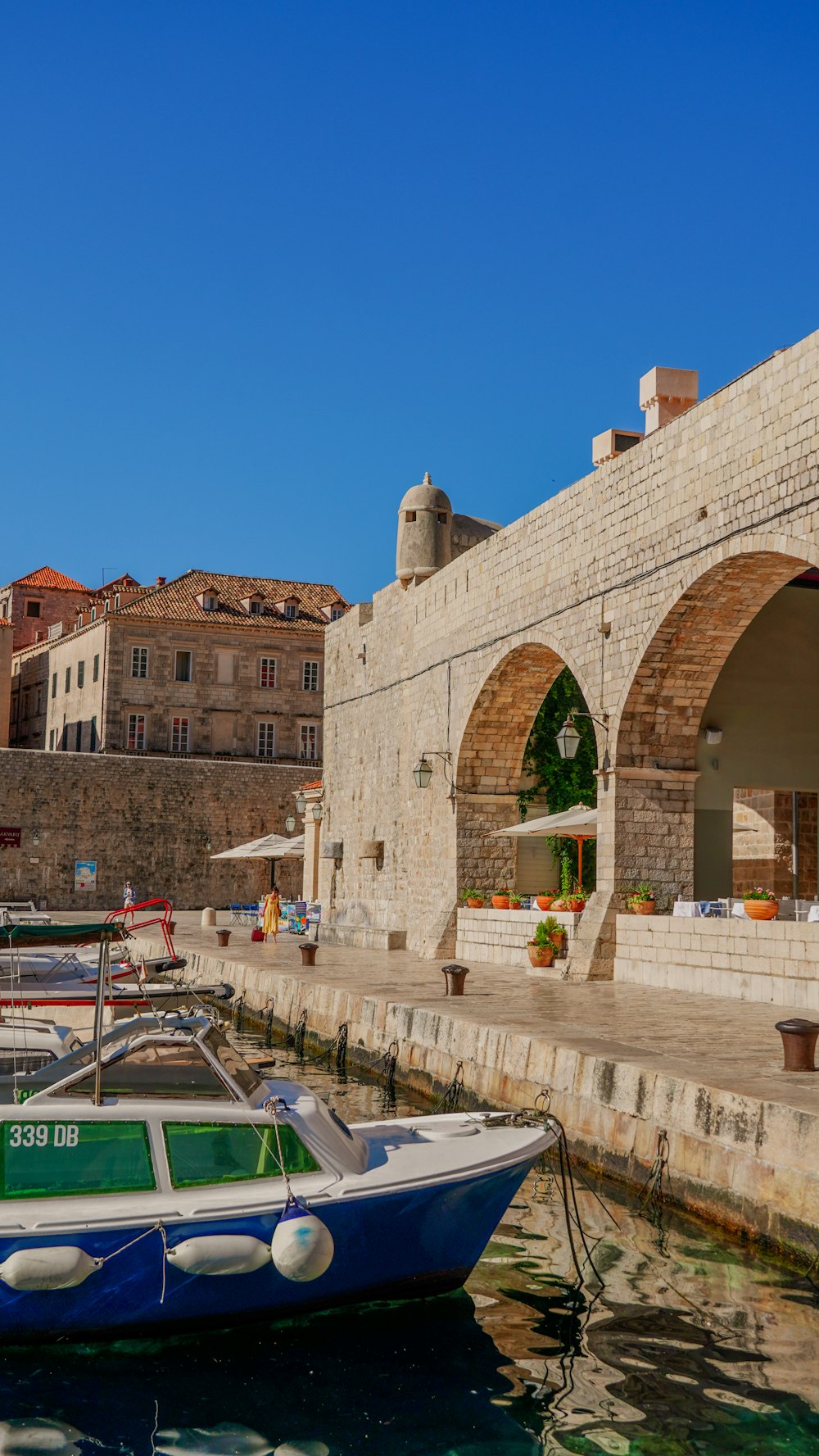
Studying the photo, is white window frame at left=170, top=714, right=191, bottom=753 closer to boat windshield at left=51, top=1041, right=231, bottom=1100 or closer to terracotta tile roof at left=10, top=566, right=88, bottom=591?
terracotta tile roof at left=10, top=566, right=88, bottom=591

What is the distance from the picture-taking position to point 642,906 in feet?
48.0

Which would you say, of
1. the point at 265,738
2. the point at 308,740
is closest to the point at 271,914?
the point at 265,738

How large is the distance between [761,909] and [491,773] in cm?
778

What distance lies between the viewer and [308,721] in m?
50.6

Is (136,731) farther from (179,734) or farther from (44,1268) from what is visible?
(44,1268)

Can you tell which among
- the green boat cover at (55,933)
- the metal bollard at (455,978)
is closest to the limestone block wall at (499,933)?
the metal bollard at (455,978)

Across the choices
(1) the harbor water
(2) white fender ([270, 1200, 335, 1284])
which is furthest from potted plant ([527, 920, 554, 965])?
(2) white fender ([270, 1200, 335, 1284])

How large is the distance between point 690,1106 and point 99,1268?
11.1 ft

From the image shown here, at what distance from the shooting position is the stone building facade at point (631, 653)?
12.9m

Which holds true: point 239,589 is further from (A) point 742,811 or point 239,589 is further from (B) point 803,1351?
(B) point 803,1351

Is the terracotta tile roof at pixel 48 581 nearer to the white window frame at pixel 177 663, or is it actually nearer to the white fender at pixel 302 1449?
the white window frame at pixel 177 663

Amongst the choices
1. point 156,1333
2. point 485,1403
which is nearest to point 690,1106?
point 485,1403

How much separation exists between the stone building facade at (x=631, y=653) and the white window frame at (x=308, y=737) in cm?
2560

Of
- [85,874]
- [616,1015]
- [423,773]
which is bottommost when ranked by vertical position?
[616,1015]
